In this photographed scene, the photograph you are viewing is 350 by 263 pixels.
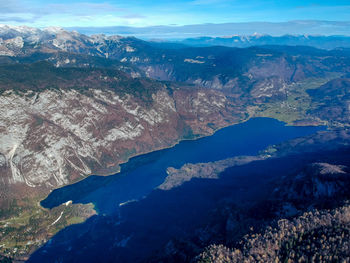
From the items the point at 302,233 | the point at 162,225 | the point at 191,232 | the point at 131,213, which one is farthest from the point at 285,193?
the point at 131,213

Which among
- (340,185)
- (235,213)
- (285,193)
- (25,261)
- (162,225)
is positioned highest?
(340,185)

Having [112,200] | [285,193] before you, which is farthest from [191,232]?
[112,200]

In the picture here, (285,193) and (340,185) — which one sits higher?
(340,185)

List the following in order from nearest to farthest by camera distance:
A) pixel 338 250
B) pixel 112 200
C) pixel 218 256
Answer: pixel 338 250
pixel 218 256
pixel 112 200

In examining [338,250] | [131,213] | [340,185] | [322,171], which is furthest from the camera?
[131,213]

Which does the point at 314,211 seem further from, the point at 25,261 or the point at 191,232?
the point at 25,261

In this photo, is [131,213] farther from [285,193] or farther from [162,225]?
[285,193]

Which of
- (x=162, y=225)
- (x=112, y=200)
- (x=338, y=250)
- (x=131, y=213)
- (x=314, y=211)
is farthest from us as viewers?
(x=112, y=200)

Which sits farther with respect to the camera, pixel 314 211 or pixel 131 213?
pixel 131 213

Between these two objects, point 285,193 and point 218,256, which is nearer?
point 218,256
